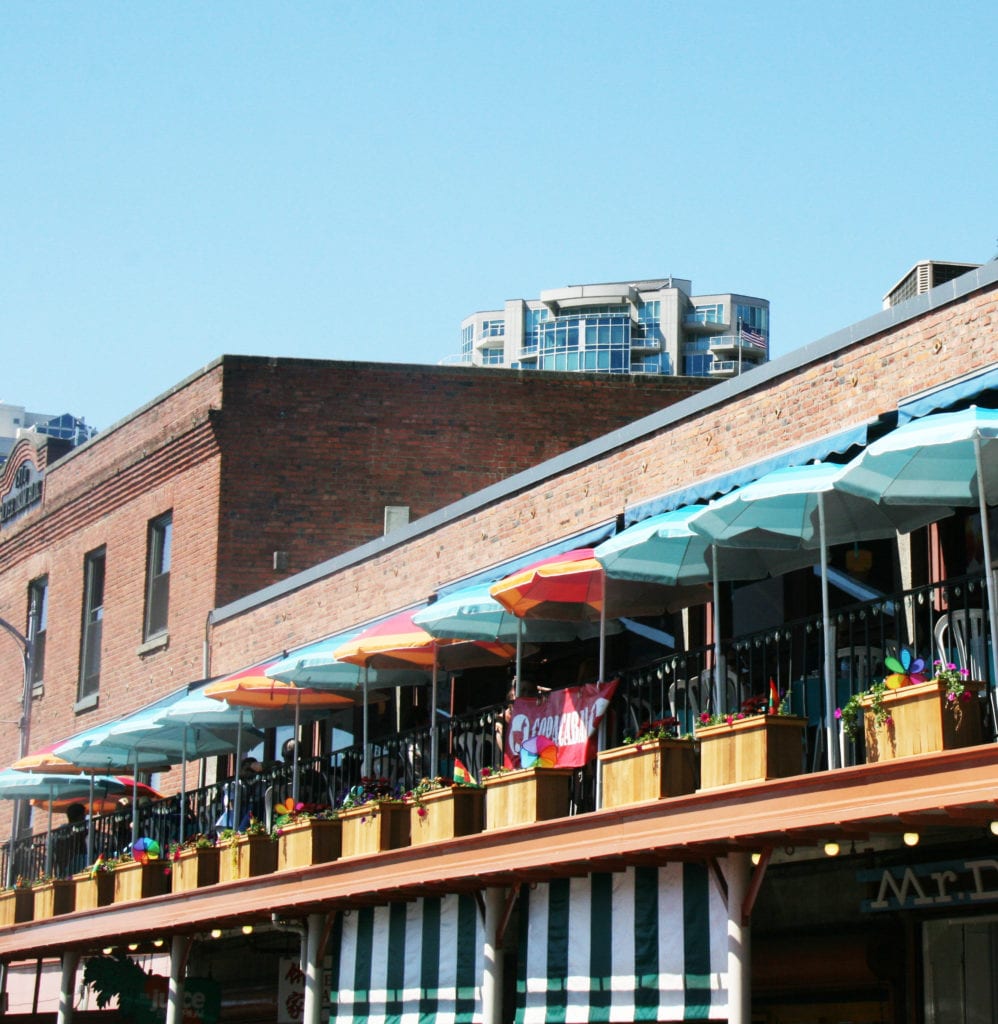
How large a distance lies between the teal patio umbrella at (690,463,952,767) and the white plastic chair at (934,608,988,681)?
0.66 metres

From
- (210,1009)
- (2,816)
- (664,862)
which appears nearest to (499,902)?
(664,862)

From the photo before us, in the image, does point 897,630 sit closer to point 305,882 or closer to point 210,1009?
point 305,882

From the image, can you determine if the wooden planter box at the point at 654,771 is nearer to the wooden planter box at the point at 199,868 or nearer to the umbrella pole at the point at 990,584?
the umbrella pole at the point at 990,584

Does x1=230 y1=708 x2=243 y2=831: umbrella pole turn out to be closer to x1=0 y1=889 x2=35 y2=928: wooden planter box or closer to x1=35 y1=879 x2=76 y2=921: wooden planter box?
x1=35 y1=879 x2=76 y2=921: wooden planter box

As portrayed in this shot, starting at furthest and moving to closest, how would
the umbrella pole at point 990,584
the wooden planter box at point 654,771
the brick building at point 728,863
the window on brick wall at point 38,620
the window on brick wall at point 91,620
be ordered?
1. the window on brick wall at point 38,620
2. the window on brick wall at point 91,620
3. the wooden planter box at point 654,771
4. the brick building at point 728,863
5. the umbrella pole at point 990,584

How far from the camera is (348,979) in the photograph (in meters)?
17.3

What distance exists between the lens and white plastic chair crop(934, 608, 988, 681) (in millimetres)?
11414

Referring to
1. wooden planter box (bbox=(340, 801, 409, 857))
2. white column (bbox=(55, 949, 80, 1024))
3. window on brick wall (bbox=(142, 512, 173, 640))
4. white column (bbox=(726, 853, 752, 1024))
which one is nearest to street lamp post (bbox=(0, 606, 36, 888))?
window on brick wall (bbox=(142, 512, 173, 640))

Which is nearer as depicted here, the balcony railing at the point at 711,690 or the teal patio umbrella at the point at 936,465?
the teal patio umbrella at the point at 936,465

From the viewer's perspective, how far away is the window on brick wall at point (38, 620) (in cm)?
3162

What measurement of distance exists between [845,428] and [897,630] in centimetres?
290

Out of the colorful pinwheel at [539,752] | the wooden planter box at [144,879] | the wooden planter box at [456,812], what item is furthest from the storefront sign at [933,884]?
the wooden planter box at [144,879]

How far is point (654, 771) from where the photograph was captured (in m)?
13.1

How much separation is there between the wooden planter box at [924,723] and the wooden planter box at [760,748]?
92 cm
